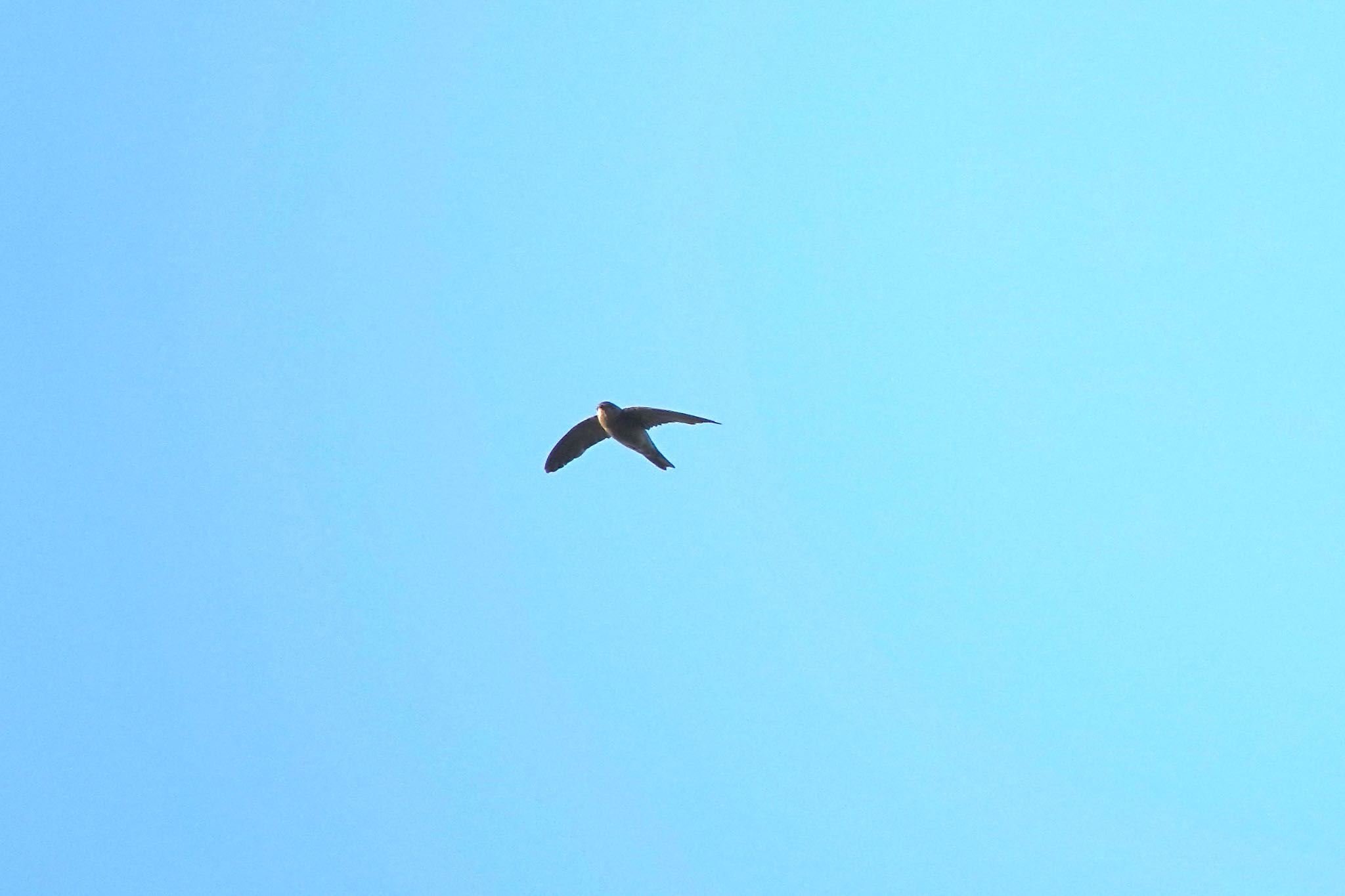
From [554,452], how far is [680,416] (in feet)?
10.1

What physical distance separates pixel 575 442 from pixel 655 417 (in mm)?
2391

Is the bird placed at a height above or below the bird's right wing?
below

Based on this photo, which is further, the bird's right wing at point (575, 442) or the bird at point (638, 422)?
the bird's right wing at point (575, 442)

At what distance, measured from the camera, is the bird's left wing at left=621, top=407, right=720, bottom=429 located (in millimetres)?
32688

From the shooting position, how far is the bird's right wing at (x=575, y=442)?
34.7m

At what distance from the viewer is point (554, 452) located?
34.8 meters

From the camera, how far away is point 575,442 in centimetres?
3488

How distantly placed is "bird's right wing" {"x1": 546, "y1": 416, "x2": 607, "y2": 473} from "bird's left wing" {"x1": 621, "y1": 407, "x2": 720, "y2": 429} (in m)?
1.40

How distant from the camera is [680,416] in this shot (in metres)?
32.7

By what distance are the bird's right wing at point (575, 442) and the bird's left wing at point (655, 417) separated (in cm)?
140

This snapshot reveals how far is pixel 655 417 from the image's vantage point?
108ft

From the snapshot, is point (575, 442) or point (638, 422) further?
point (575, 442)

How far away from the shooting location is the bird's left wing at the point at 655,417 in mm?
32688

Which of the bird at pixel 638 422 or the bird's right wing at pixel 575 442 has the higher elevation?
the bird's right wing at pixel 575 442
